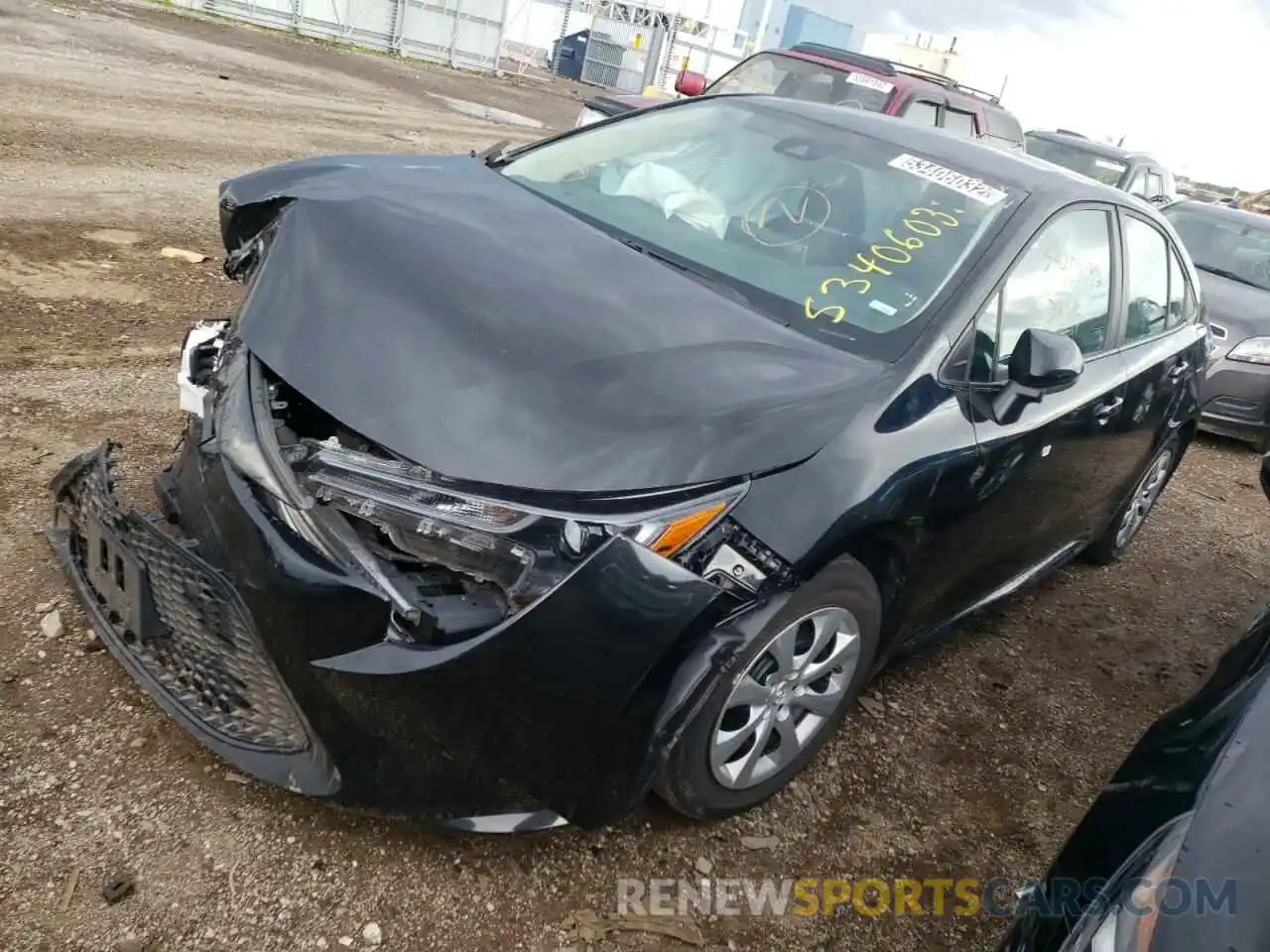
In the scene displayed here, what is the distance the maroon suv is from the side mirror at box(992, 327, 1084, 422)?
19.6 ft

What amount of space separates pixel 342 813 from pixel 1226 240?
29.4ft

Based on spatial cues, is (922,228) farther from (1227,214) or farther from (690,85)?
(1227,214)

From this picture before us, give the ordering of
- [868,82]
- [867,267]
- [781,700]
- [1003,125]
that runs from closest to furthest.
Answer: [781,700], [867,267], [868,82], [1003,125]

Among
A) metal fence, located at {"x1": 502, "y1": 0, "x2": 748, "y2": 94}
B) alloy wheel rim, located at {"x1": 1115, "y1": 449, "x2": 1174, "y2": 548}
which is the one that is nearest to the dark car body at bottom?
alloy wheel rim, located at {"x1": 1115, "y1": 449, "x2": 1174, "y2": 548}

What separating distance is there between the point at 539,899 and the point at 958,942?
1087 mm

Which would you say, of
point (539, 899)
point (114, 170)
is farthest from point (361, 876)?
point (114, 170)

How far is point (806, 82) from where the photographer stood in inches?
339

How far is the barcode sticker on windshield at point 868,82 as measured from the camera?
27.5 feet

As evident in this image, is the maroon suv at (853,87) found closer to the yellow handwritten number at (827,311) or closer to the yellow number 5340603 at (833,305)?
the yellow number 5340603 at (833,305)

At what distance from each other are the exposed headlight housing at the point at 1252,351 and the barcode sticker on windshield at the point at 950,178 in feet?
16.7

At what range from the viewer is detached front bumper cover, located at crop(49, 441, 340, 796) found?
2.10m

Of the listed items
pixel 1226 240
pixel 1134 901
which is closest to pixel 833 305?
pixel 1134 901

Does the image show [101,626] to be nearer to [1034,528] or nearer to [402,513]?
[402,513]

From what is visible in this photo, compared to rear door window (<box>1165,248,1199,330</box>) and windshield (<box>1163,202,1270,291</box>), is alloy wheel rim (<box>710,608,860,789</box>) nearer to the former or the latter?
rear door window (<box>1165,248,1199,330</box>)
